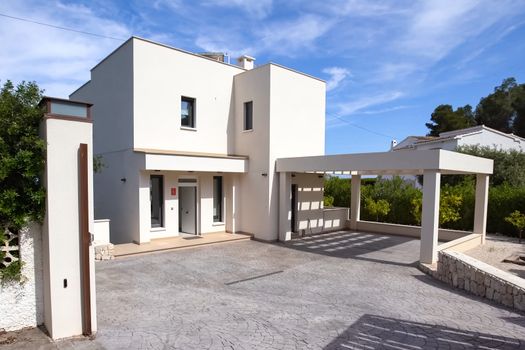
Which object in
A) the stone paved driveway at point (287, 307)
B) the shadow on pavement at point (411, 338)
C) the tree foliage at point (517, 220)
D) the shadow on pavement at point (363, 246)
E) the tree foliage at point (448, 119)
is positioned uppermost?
the tree foliage at point (448, 119)

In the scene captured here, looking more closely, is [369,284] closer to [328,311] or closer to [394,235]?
[328,311]

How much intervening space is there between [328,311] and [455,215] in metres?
12.2

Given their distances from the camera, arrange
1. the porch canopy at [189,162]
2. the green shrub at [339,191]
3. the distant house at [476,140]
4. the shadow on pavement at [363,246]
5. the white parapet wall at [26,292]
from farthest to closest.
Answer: the distant house at [476,140] → the green shrub at [339,191] → the porch canopy at [189,162] → the shadow on pavement at [363,246] → the white parapet wall at [26,292]

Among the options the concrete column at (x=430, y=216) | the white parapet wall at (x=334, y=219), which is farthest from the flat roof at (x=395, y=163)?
the white parapet wall at (x=334, y=219)

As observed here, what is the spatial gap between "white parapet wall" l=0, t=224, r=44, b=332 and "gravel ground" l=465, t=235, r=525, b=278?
11.9 m

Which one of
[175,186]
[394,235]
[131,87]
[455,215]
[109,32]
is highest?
[109,32]

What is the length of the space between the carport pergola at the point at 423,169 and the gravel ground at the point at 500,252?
0.88 meters

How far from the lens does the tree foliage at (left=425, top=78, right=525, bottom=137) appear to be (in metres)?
37.7

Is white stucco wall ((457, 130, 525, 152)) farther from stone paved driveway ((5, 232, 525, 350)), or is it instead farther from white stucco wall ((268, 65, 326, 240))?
stone paved driveway ((5, 232, 525, 350))

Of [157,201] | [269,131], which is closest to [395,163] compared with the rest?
Result: [269,131]

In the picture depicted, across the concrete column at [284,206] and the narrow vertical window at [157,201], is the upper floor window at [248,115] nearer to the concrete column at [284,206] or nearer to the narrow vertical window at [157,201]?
the concrete column at [284,206]

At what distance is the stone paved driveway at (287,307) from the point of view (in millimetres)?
5570

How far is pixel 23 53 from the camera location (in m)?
12.1

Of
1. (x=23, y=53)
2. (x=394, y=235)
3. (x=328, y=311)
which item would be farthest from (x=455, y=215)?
(x=23, y=53)
